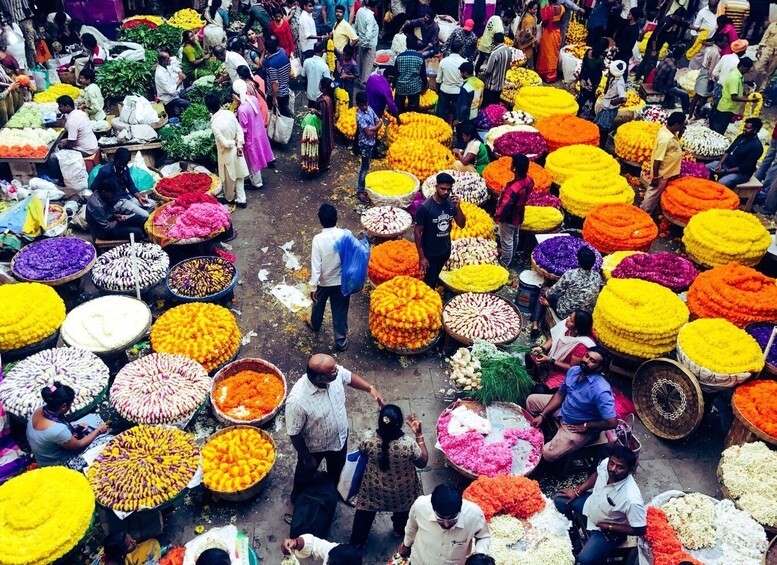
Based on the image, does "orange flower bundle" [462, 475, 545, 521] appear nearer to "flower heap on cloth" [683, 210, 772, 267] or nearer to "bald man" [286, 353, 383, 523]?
"bald man" [286, 353, 383, 523]

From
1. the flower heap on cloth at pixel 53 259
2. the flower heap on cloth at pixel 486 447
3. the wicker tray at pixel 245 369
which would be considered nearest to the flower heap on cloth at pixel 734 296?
the flower heap on cloth at pixel 486 447

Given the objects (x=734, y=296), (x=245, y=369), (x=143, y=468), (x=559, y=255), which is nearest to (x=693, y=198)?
(x=734, y=296)

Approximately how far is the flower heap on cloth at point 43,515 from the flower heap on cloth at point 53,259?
11.2ft

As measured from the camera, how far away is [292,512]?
611 cm

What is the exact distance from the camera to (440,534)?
4469 millimetres

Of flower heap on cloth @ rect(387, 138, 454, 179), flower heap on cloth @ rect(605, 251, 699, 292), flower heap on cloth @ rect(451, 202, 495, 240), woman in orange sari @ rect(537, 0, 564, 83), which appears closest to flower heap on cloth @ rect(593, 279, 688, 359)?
flower heap on cloth @ rect(605, 251, 699, 292)

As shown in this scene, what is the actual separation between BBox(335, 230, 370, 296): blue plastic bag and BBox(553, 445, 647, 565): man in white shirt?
333 centimetres

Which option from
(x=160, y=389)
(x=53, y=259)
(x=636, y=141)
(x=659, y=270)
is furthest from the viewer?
(x=636, y=141)

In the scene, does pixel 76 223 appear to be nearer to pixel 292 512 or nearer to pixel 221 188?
pixel 221 188

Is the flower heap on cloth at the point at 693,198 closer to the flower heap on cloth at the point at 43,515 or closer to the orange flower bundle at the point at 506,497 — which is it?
the orange flower bundle at the point at 506,497

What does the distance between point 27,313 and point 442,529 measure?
206 inches

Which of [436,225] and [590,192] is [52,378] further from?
[590,192]

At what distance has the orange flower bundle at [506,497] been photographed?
546 centimetres

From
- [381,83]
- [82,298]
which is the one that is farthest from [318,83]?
[82,298]
